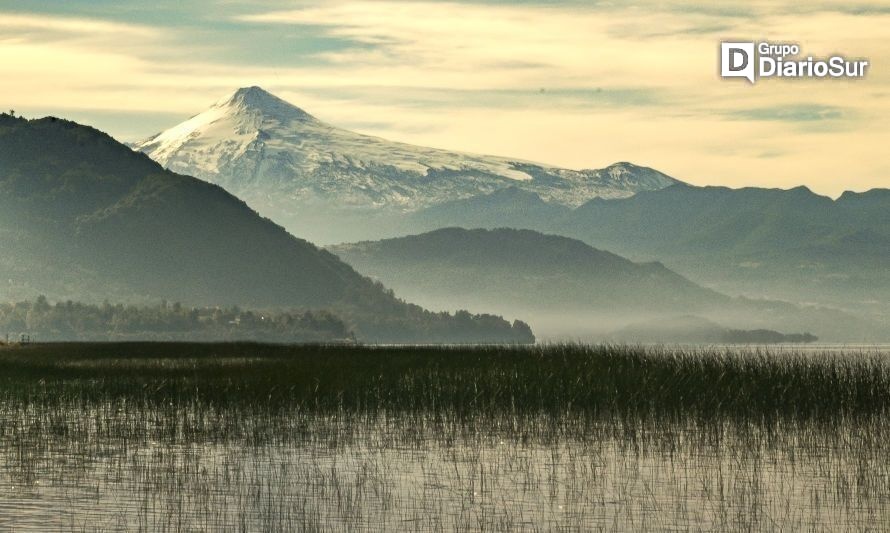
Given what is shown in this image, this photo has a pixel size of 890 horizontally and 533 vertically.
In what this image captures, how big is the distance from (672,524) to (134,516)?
28.3 ft

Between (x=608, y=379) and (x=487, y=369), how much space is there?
8.88 metres

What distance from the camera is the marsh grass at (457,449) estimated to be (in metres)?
23.6

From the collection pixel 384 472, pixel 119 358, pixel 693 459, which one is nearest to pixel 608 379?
pixel 693 459

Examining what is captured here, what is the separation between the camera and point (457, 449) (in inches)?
1238

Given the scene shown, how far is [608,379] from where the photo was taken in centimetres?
4188

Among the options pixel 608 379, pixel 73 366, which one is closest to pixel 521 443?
pixel 608 379

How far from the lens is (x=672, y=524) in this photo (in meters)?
22.6

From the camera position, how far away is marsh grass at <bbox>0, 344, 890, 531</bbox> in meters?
23.6

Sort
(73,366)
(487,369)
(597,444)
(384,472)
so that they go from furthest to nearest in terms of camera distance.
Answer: (73,366)
(487,369)
(597,444)
(384,472)

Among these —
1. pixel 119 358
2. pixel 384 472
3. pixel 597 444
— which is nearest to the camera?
pixel 384 472

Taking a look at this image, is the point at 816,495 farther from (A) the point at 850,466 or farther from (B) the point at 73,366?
(B) the point at 73,366

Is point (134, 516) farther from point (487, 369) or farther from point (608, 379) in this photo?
point (487, 369)

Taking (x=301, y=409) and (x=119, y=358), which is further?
(x=119, y=358)

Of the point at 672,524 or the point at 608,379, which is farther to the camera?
the point at 608,379
